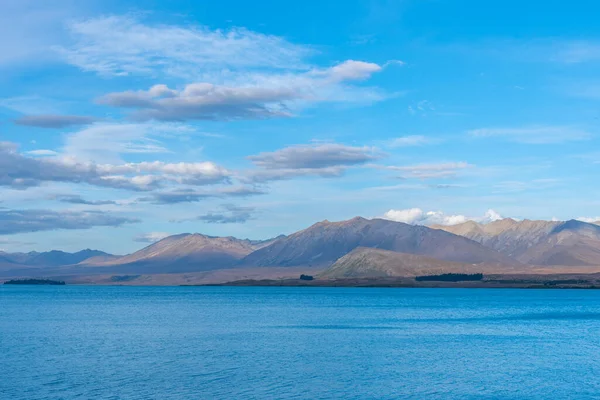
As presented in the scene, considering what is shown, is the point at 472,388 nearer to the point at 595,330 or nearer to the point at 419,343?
the point at 419,343

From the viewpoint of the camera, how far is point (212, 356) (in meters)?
77.7

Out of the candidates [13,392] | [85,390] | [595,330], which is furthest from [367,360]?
[595,330]

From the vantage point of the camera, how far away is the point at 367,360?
75.9 m

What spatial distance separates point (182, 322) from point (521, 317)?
70.5 metres

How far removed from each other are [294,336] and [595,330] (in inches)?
2028

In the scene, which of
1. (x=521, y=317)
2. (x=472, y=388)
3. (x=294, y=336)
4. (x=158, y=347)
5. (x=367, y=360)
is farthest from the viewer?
(x=521, y=317)

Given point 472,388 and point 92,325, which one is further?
point 92,325

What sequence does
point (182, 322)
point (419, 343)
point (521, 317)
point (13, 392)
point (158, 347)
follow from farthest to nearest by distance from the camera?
point (521, 317) → point (182, 322) → point (419, 343) → point (158, 347) → point (13, 392)

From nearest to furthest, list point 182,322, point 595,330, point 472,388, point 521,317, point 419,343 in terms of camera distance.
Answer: point 472,388 < point 419,343 < point 595,330 < point 182,322 < point 521,317

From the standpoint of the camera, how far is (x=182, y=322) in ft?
422

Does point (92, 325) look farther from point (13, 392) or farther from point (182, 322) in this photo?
point (13, 392)

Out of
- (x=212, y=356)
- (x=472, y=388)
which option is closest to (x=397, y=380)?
(x=472, y=388)

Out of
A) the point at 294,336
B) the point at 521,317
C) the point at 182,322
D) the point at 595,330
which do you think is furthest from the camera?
the point at 521,317

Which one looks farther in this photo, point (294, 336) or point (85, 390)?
point (294, 336)
